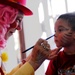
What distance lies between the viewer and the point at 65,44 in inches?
37.0

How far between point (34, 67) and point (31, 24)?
1.15 metres

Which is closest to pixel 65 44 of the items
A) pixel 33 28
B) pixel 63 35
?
pixel 63 35

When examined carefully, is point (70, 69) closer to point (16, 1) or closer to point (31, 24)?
point (16, 1)

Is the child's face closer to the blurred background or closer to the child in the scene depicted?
the child

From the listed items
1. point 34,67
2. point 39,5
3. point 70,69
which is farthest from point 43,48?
point 39,5

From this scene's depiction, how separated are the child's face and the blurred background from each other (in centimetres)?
90

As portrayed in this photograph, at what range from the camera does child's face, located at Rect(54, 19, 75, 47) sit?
0.93 meters

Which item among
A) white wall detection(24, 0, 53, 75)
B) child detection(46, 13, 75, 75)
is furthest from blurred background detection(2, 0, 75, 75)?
child detection(46, 13, 75, 75)

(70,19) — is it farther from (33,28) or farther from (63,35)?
(33,28)

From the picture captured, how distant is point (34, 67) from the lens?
2.61 ft

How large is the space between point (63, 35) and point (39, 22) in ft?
3.43

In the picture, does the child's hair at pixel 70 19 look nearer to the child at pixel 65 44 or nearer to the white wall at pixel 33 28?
the child at pixel 65 44

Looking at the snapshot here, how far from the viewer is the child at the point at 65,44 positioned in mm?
930

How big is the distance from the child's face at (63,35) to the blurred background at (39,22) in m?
0.90
